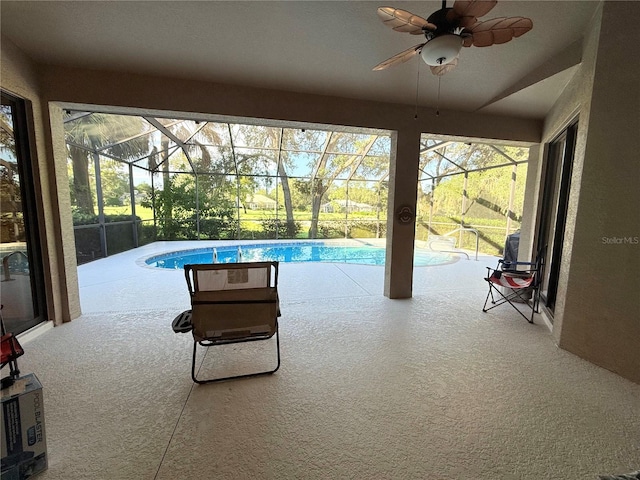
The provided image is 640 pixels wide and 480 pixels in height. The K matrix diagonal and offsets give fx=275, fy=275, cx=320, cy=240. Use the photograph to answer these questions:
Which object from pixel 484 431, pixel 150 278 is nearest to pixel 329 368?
pixel 484 431

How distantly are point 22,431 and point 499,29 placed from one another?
10.5 ft

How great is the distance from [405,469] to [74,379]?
223 centimetres

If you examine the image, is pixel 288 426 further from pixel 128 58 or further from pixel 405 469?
pixel 128 58

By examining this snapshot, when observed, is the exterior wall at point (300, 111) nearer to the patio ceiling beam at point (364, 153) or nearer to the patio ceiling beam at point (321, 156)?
the patio ceiling beam at point (364, 153)

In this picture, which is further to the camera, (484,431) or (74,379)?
(74,379)

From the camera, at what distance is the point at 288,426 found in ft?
5.07

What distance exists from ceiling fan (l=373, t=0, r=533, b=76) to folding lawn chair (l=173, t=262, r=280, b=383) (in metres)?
1.69

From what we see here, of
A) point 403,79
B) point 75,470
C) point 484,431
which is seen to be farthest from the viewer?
point 403,79

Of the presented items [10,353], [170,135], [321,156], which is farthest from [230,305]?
[321,156]

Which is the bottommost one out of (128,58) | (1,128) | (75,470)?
(75,470)

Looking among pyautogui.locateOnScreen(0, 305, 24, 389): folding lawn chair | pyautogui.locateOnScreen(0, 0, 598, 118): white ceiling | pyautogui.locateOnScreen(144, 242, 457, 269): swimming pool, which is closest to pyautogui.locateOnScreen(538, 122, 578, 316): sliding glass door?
pyautogui.locateOnScreen(0, 0, 598, 118): white ceiling

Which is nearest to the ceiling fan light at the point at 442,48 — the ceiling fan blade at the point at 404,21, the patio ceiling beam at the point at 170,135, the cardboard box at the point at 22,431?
the ceiling fan blade at the point at 404,21

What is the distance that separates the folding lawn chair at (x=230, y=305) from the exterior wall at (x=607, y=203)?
2.49m

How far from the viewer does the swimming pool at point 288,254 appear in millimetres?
7775
